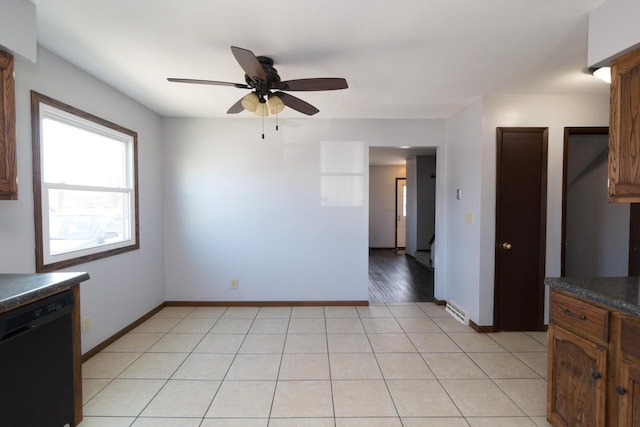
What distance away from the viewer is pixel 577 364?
156 cm

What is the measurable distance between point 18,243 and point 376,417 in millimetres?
2630

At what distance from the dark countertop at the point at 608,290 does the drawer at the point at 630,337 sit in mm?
48

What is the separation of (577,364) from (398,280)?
3.64m

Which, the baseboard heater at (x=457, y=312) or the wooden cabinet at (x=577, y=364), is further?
the baseboard heater at (x=457, y=312)

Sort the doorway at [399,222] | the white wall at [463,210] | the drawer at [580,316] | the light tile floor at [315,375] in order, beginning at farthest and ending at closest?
the doorway at [399,222], the white wall at [463,210], the light tile floor at [315,375], the drawer at [580,316]

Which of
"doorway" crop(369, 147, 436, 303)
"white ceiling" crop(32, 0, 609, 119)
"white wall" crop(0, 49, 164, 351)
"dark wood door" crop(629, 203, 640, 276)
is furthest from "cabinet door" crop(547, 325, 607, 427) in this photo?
"white wall" crop(0, 49, 164, 351)

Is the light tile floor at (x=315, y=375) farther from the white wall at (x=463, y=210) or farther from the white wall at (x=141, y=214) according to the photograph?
the white wall at (x=463, y=210)

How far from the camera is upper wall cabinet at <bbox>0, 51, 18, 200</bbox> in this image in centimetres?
159

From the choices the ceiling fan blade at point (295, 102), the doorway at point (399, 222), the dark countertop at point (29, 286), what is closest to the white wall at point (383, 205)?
the doorway at point (399, 222)

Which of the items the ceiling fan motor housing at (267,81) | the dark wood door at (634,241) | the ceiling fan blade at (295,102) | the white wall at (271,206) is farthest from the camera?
the white wall at (271,206)

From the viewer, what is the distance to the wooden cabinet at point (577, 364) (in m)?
1.42

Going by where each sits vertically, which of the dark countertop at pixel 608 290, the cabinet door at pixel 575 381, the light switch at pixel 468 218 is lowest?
the cabinet door at pixel 575 381

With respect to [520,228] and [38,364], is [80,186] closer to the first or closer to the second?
Answer: [38,364]

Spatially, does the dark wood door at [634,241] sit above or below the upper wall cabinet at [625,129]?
below
